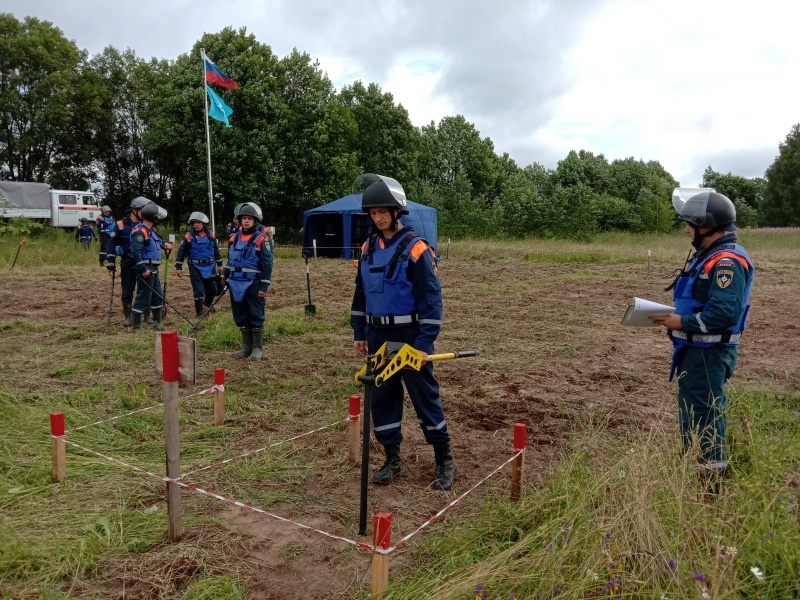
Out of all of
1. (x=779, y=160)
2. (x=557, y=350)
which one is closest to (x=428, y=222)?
(x=557, y=350)

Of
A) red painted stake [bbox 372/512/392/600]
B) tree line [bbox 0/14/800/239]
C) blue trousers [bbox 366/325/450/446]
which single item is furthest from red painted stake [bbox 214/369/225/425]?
tree line [bbox 0/14/800/239]

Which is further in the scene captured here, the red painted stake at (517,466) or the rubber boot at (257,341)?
the rubber boot at (257,341)

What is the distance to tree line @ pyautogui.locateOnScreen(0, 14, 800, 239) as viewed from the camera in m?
33.2

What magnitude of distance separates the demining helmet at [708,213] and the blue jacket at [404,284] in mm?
1536

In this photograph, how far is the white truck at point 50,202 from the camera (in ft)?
106

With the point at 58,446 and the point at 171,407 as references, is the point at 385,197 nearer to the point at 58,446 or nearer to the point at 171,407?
the point at 171,407

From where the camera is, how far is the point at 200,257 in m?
10.8

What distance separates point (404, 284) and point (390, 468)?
131 cm

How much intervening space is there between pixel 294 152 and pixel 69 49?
16.6 metres

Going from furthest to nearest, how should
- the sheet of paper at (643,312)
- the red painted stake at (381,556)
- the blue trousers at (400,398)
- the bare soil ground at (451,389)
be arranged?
the blue trousers at (400,398) < the sheet of paper at (643,312) < the bare soil ground at (451,389) < the red painted stake at (381,556)

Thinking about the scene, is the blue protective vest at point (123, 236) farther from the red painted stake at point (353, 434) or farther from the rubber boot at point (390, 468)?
the rubber boot at point (390, 468)

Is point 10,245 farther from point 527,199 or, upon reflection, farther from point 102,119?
point 527,199

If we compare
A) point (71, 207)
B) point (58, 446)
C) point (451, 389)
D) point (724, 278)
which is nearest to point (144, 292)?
point (451, 389)

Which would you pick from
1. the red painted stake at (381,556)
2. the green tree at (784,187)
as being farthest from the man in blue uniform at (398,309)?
the green tree at (784,187)
